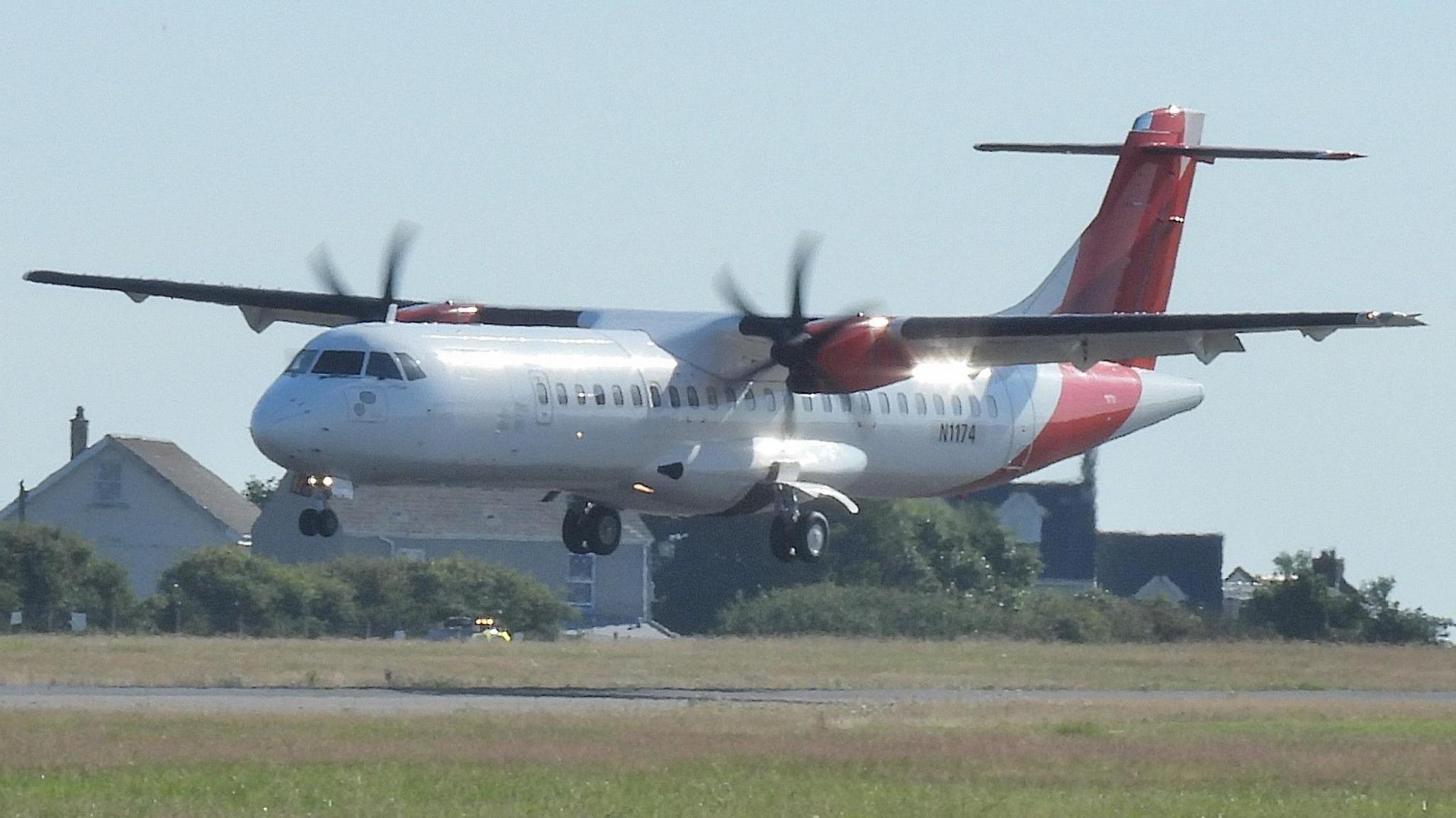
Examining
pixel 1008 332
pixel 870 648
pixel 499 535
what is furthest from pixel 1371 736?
pixel 499 535

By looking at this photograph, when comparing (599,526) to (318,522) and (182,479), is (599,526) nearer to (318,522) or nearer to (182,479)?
(318,522)

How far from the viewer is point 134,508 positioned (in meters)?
62.9

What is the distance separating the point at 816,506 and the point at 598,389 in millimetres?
5571

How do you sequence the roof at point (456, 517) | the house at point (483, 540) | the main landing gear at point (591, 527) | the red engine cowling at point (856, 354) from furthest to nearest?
the roof at point (456, 517) → the house at point (483, 540) → the main landing gear at point (591, 527) → the red engine cowling at point (856, 354)

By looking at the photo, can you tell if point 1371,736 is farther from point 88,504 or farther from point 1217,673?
point 88,504

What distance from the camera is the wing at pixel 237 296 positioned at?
37.2 meters

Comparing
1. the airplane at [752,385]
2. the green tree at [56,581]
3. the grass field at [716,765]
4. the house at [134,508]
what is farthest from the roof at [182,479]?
the grass field at [716,765]

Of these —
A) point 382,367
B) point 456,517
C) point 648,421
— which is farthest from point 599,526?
point 456,517

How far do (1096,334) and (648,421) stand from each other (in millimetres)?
5710

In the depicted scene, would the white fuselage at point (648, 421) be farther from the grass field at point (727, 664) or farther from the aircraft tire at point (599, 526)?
the grass field at point (727, 664)

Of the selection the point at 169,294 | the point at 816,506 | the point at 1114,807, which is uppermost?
the point at 169,294

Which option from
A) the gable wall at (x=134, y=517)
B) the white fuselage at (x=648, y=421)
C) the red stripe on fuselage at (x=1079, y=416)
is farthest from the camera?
the gable wall at (x=134, y=517)

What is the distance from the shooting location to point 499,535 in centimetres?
6016

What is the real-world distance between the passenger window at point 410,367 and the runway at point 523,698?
3710 mm
